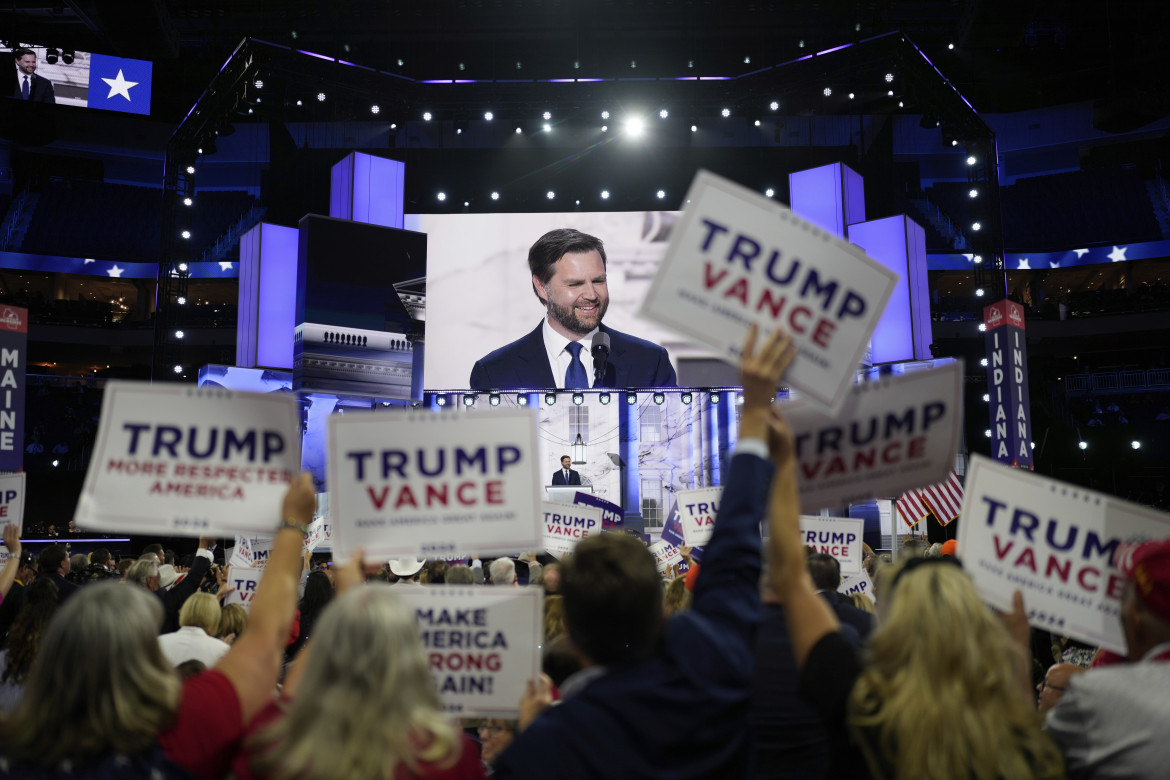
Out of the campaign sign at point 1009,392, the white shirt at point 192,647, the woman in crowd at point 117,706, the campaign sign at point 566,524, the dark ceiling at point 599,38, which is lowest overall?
the white shirt at point 192,647

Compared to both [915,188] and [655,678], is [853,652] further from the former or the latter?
[915,188]

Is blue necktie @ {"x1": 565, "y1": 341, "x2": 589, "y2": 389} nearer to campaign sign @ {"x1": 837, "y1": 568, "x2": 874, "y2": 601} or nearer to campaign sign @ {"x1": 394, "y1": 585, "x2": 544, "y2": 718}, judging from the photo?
campaign sign @ {"x1": 837, "y1": 568, "x2": 874, "y2": 601}

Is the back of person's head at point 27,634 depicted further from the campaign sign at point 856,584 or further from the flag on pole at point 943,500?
the flag on pole at point 943,500

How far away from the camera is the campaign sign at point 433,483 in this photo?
2859 mm

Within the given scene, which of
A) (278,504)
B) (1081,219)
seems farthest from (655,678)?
(1081,219)

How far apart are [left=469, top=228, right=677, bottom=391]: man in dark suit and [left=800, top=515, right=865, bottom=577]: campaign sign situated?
1159 centimetres

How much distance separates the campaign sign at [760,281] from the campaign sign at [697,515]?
565 cm

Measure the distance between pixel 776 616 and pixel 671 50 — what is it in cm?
2688

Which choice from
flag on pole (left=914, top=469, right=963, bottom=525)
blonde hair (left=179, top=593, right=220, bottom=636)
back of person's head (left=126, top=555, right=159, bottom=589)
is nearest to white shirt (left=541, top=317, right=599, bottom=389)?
flag on pole (left=914, top=469, right=963, bottom=525)

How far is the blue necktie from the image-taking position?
19.6 meters

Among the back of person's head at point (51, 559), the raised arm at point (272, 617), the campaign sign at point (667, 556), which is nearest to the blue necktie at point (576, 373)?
the campaign sign at point (667, 556)

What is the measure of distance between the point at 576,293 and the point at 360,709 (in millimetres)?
18436

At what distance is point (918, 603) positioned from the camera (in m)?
2.19

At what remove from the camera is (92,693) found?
2043 millimetres
